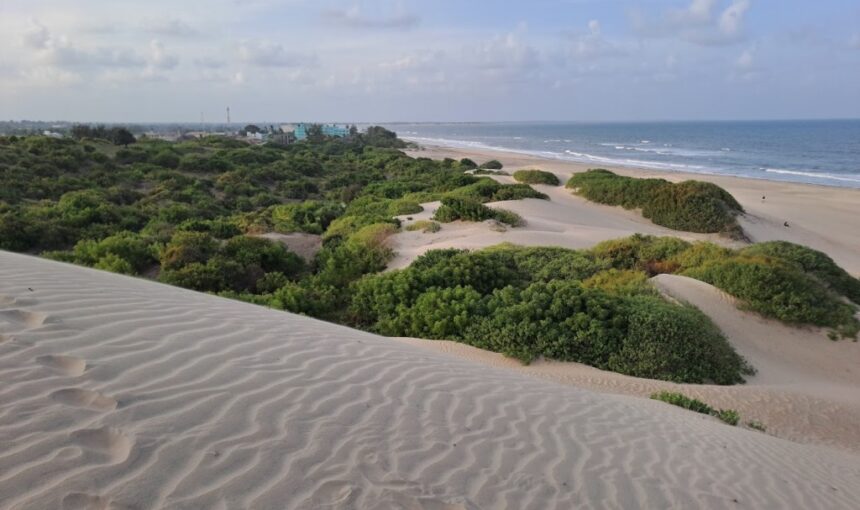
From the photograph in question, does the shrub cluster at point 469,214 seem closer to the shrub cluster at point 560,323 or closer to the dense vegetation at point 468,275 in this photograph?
the dense vegetation at point 468,275

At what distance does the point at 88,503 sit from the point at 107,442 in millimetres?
457

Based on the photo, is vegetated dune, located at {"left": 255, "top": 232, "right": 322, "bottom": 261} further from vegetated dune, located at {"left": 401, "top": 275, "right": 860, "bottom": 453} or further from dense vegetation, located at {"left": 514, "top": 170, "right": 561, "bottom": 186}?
dense vegetation, located at {"left": 514, "top": 170, "right": 561, "bottom": 186}

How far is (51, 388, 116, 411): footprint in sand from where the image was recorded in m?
2.99

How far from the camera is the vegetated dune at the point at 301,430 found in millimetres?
2621

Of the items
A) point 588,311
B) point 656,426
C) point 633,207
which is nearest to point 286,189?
point 633,207

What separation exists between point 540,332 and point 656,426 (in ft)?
9.32

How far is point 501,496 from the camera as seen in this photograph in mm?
3102

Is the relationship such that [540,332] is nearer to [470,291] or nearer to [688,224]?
[470,291]

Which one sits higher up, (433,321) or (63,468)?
(63,468)

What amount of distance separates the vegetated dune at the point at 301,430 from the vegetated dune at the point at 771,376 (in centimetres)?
89

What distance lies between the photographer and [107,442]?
8.88 ft

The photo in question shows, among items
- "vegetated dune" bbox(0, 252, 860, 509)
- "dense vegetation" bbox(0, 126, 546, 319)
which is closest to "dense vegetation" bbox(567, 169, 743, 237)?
"dense vegetation" bbox(0, 126, 546, 319)

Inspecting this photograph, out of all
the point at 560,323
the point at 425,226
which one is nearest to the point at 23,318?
the point at 560,323

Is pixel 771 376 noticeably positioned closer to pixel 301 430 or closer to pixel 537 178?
pixel 301 430
